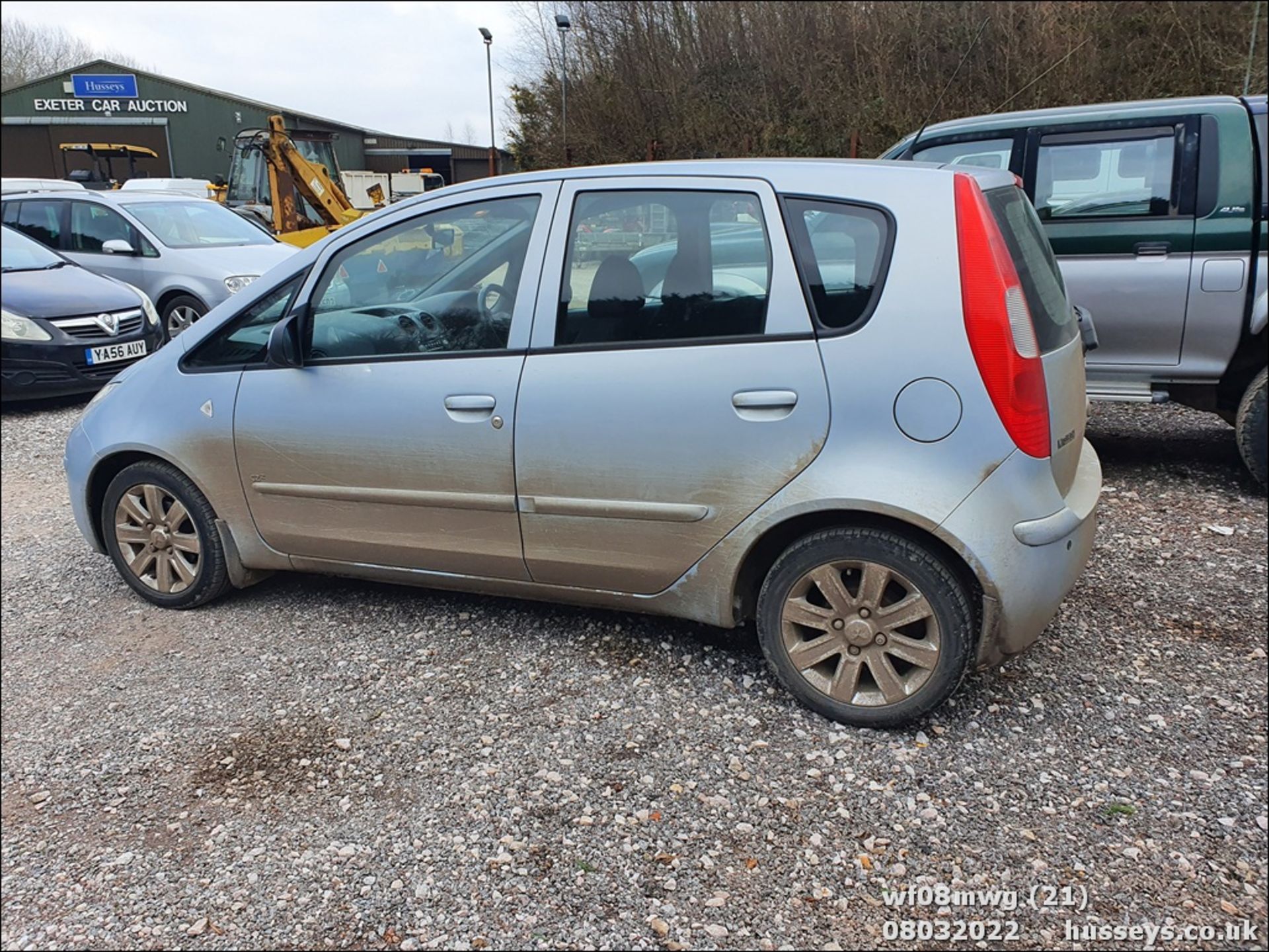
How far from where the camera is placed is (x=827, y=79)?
5641 mm

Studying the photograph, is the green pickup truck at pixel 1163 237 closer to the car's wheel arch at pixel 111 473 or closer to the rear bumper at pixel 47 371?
the car's wheel arch at pixel 111 473

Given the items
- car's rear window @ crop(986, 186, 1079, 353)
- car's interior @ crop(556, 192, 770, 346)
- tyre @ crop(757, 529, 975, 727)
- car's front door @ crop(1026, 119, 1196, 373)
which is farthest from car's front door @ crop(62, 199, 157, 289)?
car's rear window @ crop(986, 186, 1079, 353)

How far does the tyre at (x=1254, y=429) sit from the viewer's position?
15.7 ft

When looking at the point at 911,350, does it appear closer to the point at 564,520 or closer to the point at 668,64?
the point at 564,520

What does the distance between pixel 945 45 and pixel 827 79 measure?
249 centimetres

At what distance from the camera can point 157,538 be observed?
3871 mm

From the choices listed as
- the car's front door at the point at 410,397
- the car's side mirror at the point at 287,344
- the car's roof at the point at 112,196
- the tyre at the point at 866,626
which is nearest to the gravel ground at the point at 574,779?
the tyre at the point at 866,626

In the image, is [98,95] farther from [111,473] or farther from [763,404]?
[111,473]

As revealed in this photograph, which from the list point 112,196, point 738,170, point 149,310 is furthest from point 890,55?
point 112,196

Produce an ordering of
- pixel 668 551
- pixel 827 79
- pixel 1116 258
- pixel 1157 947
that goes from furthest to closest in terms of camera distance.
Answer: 1. pixel 827 79
2. pixel 1116 258
3. pixel 668 551
4. pixel 1157 947

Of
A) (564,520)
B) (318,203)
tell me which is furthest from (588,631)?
(318,203)

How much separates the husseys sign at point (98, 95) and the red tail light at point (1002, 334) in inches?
83.9

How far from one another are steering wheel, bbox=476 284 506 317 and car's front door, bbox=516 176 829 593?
0.57 ft

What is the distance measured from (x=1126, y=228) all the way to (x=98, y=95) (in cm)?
488
